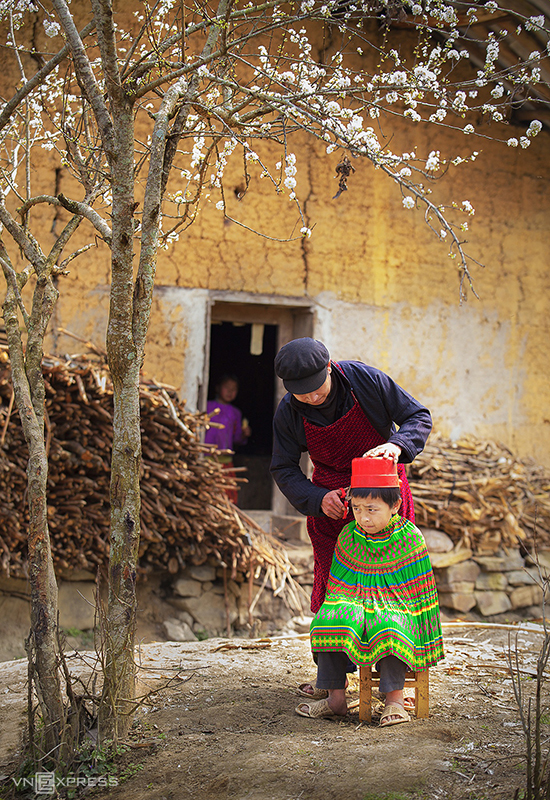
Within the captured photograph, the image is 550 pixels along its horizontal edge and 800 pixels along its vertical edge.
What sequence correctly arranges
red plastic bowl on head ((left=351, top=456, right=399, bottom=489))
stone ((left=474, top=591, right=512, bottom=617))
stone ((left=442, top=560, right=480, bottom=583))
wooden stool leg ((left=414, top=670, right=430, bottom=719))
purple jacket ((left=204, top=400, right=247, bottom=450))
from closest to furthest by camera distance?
red plastic bowl on head ((left=351, top=456, right=399, bottom=489)) → wooden stool leg ((left=414, top=670, right=430, bottom=719)) → stone ((left=442, top=560, right=480, bottom=583)) → stone ((left=474, top=591, right=512, bottom=617)) → purple jacket ((left=204, top=400, right=247, bottom=450))

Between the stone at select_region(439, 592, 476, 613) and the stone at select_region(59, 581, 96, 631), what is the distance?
10.8 feet

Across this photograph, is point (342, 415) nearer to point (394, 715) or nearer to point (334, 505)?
point (334, 505)

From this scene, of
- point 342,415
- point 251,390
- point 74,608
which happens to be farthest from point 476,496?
point 251,390

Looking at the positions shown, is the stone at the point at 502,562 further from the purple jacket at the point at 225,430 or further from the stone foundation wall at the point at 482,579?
the purple jacket at the point at 225,430

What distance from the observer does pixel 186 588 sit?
6.21m

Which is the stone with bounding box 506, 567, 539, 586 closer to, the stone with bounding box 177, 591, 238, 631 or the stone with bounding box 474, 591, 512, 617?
the stone with bounding box 474, 591, 512, 617

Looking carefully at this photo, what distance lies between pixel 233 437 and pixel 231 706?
4.66 metres

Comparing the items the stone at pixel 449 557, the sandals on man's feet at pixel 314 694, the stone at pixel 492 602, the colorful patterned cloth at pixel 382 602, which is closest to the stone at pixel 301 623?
the stone at pixel 449 557

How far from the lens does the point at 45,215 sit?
20.8 feet

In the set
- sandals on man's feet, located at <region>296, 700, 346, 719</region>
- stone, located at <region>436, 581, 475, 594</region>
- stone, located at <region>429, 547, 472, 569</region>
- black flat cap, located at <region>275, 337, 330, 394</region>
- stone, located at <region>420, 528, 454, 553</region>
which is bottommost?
stone, located at <region>436, 581, 475, 594</region>

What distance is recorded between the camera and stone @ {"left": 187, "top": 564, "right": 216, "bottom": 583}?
6223 mm

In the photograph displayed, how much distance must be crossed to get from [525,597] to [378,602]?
15.9ft

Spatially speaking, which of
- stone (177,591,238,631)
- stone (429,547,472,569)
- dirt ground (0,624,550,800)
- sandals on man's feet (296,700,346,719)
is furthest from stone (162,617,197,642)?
sandals on man's feet (296,700,346,719)

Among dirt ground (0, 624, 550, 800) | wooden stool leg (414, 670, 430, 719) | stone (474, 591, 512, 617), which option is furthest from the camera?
stone (474, 591, 512, 617)
